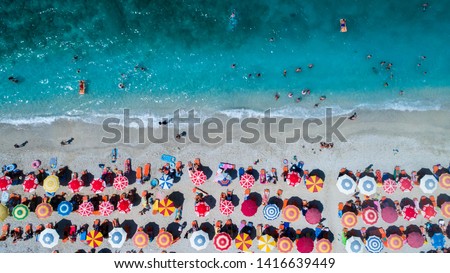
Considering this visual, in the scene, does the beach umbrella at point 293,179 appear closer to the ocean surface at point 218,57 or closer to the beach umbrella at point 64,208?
the ocean surface at point 218,57

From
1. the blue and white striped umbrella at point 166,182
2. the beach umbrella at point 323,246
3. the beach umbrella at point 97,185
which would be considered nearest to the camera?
the beach umbrella at point 323,246

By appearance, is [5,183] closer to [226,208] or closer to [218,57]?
[226,208]

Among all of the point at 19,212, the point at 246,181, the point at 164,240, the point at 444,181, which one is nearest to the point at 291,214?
the point at 246,181

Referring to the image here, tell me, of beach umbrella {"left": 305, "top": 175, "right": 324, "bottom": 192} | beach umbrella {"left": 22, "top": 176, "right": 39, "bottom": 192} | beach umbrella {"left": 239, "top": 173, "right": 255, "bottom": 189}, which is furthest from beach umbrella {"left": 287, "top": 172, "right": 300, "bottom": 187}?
beach umbrella {"left": 22, "top": 176, "right": 39, "bottom": 192}

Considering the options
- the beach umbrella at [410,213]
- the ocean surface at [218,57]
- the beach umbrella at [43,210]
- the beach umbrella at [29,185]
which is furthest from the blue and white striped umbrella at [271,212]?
the beach umbrella at [29,185]

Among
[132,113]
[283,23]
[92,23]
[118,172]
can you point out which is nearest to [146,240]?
[118,172]

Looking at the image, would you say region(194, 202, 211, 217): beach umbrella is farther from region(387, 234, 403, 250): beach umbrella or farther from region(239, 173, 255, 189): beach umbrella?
region(387, 234, 403, 250): beach umbrella
